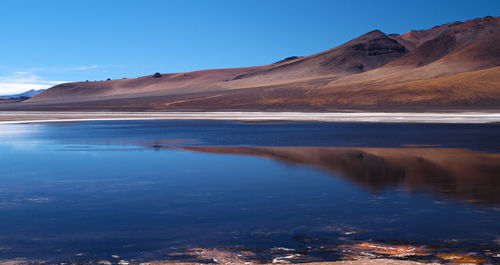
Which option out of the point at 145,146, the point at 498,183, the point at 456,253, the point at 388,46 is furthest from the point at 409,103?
the point at 388,46

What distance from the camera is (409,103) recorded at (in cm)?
8675

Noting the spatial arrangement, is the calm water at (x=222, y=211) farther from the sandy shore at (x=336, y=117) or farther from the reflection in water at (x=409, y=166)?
the sandy shore at (x=336, y=117)

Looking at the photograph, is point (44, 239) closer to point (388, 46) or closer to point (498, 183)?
point (498, 183)

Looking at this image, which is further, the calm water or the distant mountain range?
the distant mountain range

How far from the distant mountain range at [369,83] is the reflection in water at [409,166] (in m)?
64.8

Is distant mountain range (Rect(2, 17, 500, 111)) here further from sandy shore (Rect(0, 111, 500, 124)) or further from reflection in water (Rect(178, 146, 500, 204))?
reflection in water (Rect(178, 146, 500, 204))

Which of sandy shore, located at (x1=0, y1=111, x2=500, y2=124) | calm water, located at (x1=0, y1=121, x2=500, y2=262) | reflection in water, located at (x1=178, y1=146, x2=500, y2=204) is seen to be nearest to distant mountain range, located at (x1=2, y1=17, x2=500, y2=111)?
sandy shore, located at (x1=0, y1=111, x2=500, y2=124)

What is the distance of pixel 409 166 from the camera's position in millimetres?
14180

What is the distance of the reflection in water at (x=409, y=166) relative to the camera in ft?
35.4

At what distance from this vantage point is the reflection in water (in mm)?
10797

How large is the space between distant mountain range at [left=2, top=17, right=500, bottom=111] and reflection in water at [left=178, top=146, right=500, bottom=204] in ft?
213

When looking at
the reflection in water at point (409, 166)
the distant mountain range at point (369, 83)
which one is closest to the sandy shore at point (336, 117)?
the distant mountain range at point (369, 83)

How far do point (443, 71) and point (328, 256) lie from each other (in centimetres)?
12169

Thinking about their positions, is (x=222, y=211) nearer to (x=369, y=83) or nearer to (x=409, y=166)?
(x=409, y=166)
